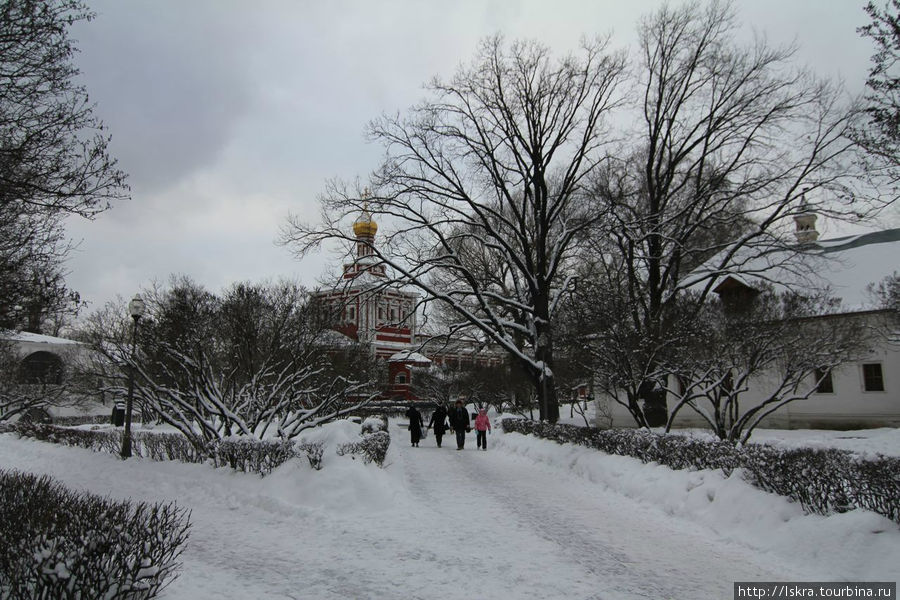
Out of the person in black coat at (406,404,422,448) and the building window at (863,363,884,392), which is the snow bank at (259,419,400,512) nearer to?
the person in black coat at (406,404,422,448)

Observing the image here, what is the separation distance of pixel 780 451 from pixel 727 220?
1448 cm

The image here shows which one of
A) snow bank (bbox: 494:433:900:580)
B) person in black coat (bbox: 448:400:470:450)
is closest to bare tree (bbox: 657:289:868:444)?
snow bank (bbox: 494:433:900:580)

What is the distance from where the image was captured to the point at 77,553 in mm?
4066

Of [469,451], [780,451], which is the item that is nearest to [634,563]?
[780,451]

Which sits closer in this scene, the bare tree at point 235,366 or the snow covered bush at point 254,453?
the snow covered bush at point 254,453

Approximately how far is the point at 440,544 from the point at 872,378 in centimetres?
2791

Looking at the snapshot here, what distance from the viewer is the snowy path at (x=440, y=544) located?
590cm

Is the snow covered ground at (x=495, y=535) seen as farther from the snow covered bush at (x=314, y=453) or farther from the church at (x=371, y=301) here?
the church at (x=371, y=301)

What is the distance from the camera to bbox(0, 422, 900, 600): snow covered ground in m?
5.91

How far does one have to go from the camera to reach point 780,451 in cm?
855

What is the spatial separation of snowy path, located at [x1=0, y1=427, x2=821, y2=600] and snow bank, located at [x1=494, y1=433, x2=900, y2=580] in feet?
0.83

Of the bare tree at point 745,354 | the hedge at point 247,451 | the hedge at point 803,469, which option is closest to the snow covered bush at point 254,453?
the hedge at point 247,451

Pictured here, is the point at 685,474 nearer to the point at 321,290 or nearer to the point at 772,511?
the point at 772,511

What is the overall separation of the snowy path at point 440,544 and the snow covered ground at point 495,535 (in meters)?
0.03
